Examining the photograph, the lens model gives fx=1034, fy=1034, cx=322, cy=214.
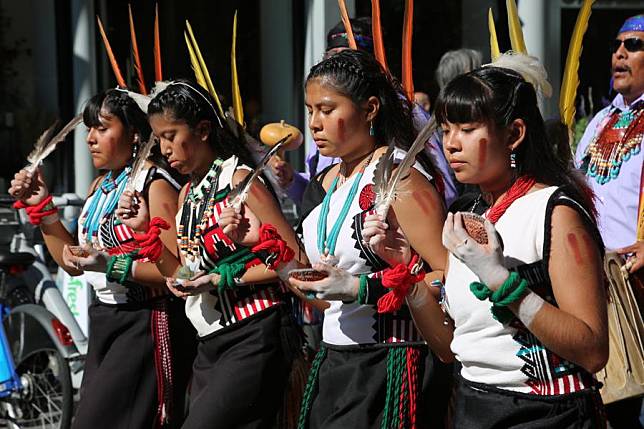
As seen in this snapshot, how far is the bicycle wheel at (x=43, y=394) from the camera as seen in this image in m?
5.07

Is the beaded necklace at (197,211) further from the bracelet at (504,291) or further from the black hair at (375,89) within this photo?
the bracelet at (504,291)

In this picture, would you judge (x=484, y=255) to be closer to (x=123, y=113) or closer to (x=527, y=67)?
(x=527, y=67)

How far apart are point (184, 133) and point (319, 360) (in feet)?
3.29

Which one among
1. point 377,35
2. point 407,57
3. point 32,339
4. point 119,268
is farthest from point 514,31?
point 32,339

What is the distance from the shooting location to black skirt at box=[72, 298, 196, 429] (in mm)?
3924

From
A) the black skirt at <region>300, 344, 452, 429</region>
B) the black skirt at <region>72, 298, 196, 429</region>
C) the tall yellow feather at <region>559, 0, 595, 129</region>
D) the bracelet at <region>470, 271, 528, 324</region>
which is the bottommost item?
the black skirt at <region>72, 298, 196, 429</region>

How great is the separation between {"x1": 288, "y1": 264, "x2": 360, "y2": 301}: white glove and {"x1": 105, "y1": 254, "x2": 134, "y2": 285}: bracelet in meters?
1.25

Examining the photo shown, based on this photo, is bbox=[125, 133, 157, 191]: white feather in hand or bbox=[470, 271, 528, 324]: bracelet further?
bbox=[125, 133, 157, 191]: white feather in hand

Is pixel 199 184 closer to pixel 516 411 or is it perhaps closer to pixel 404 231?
pixel 404 231

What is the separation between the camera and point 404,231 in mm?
2936

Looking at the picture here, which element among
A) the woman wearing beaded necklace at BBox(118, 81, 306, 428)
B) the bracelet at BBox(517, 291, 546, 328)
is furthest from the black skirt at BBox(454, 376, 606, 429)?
the woman wearing beaded necklace at BBox(118, 81, 306, 428)

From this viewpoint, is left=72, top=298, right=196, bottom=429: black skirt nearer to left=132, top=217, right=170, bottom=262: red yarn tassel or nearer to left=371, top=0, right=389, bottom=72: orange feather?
left=132, top=217, right=170, bottom=262: red yarn tassel

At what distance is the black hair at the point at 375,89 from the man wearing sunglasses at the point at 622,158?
102cm

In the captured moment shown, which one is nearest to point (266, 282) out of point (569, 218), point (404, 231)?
point (404, 231)
